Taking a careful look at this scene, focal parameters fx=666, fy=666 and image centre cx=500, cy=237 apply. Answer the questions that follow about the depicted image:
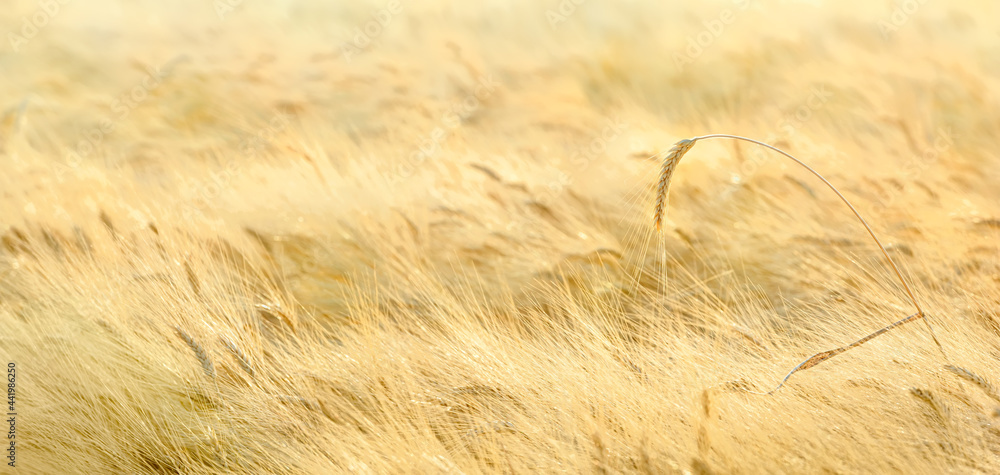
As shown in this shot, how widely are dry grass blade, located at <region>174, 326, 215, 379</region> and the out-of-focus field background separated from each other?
0.02m

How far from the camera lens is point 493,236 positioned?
1914 mm

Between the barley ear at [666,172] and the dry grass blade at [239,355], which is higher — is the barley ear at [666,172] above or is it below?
below

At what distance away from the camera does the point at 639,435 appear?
1.02 meters

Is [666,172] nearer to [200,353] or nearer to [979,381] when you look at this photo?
[979,381]

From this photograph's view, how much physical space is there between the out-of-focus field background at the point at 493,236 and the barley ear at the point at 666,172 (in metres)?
0.27

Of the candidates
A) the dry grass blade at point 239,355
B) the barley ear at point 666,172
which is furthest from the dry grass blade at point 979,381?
the dry grass blade at point 239,355

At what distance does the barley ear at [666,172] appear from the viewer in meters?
0.96

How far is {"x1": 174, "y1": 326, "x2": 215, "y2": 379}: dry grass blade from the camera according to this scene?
4.18 ft

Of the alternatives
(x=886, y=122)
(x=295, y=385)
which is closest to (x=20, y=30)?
(x=295, y=385)

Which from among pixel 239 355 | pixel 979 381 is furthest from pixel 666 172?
pixel 239 355

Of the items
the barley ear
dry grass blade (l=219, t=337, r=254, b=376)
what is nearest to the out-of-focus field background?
dry grass blade (l=219, t=337, r=254, b=376)

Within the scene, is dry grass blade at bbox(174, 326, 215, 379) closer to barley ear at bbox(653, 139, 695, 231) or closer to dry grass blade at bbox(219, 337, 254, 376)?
dry grass blade at bbox(219, 337, 254, 376)

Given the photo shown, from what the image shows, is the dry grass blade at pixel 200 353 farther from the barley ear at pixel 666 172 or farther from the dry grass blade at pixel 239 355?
the barley ear at pixel 666 172

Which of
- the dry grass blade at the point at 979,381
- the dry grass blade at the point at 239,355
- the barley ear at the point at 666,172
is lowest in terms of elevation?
the dry grass blade at the point at 979,381
